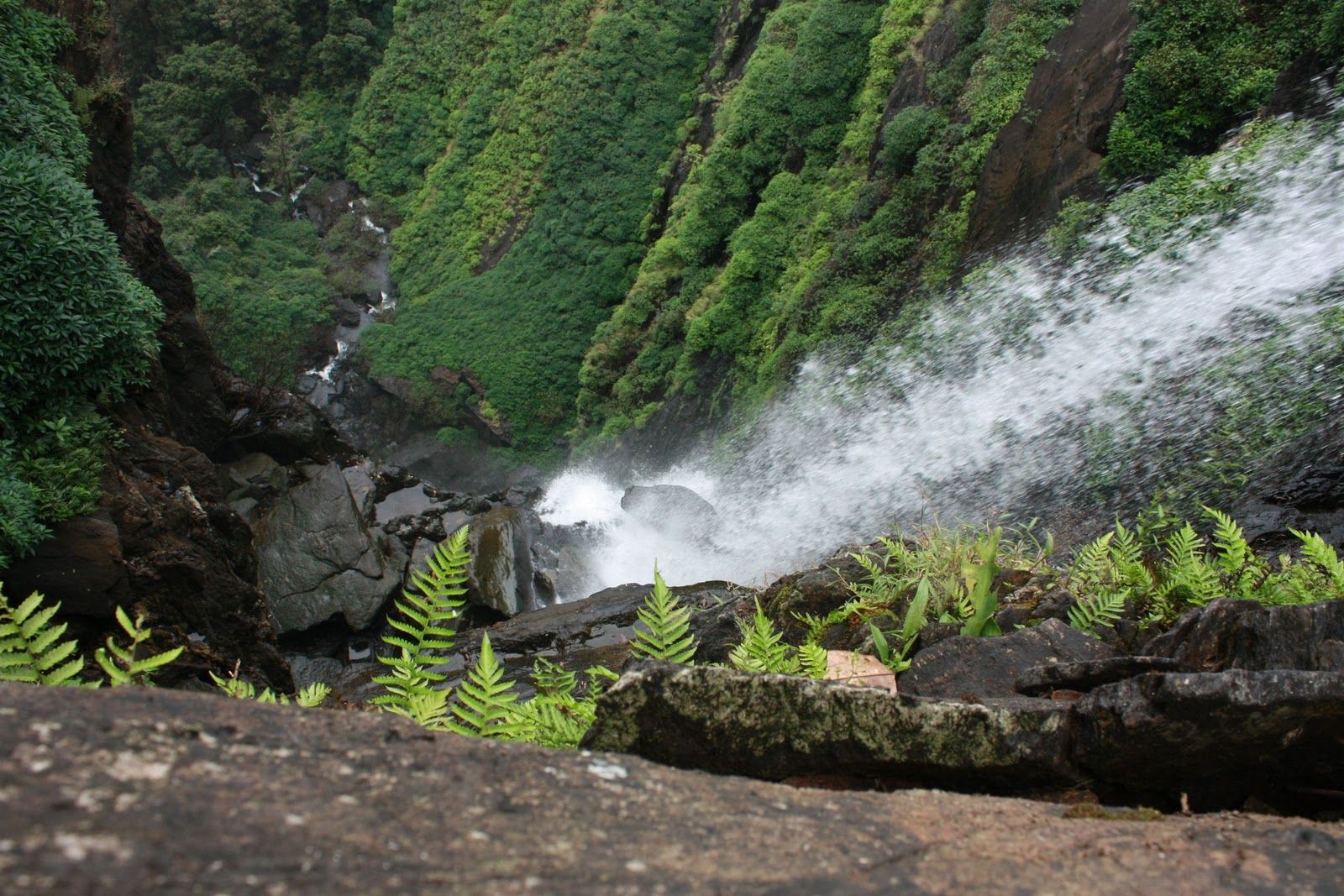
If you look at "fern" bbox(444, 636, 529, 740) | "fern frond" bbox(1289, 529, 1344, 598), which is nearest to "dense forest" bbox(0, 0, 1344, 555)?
"fern" bbox(444, 636, 529, 740)

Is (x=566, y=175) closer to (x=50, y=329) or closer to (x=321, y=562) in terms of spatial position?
(x=321, y=562)

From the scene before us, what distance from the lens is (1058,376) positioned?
36.5 ft

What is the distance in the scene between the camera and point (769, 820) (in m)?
1.65

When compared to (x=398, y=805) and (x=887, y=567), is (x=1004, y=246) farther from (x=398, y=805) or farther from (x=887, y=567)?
(x=398, y=805)

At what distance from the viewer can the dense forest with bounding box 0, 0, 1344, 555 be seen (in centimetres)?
938

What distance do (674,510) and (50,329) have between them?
10.9 metres

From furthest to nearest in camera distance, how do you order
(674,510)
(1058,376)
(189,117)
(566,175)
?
(189,117) → (566,175) → (674,510) → (1058,376)

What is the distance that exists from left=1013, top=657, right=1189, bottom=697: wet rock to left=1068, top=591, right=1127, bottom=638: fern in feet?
3.02

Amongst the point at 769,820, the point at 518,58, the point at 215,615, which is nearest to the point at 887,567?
the point at 769,820

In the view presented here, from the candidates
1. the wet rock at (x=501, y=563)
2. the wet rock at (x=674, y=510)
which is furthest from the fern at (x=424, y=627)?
the wet rock at (x=674, y=510)

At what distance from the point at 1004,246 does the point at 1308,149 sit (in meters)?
3.89

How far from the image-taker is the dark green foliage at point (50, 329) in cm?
777

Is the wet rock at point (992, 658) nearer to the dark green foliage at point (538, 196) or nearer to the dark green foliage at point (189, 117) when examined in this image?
the dark green foliage at point (538, 196)

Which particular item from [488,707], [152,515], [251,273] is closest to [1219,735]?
[488,707]
